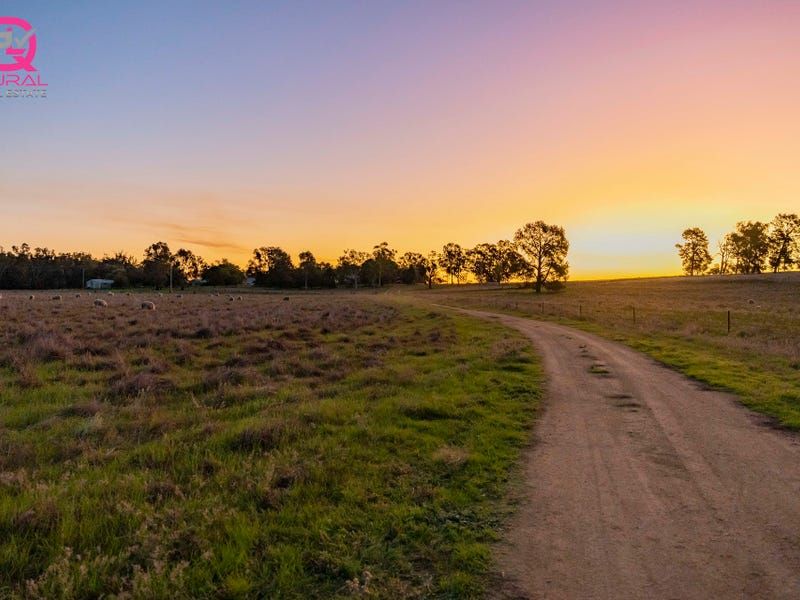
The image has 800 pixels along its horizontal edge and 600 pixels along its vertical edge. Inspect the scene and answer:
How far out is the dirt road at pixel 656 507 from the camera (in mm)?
4441

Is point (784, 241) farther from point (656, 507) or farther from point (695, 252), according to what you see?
point (656, 507)

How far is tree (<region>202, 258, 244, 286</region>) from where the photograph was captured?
15450 centimetres

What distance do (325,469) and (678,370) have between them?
13.0 meters

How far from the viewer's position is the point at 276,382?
13695 millimetres

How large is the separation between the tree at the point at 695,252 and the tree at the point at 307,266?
343ft

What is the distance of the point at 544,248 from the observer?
84.6m

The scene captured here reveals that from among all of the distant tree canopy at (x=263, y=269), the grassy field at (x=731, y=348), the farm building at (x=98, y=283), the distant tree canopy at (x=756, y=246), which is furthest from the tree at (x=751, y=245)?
the farm building at (x=98, y=283)

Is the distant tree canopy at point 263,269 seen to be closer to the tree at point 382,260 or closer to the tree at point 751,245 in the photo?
the tree at point 382,260

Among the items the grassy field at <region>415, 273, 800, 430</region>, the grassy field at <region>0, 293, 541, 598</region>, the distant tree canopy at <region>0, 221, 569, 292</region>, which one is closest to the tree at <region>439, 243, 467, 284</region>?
the distant tree canopy at <region>0, 221, 569, 292</region>

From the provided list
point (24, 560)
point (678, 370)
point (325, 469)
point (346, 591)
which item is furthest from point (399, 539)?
point (678, 370)

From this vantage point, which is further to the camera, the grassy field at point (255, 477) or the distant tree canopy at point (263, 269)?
the distant tree canopy at point (263, 269)

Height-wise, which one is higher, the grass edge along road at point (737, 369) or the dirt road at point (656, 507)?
the grass edge along road at point (737, 369)

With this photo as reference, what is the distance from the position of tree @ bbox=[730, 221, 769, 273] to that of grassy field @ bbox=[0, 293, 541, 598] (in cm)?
13867

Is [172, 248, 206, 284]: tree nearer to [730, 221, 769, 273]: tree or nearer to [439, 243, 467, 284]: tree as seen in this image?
[439, 243, 467, 284]: tree
